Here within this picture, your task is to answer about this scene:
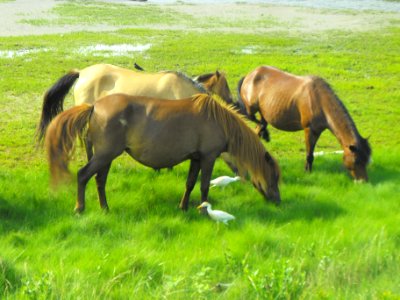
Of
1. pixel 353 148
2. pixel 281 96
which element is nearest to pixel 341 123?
pixel 353 148

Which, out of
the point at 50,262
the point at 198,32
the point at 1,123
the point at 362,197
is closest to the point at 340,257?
the point at 362,197

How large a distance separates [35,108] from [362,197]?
27.3 feet

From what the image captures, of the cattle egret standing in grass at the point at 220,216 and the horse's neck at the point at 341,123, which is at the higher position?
the horse's neck at the point at 341,123

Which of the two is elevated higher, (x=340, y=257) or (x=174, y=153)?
(x=174, y=153)

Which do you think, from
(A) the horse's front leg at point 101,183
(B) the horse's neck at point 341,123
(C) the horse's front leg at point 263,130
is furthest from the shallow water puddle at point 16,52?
(A) the horse's front leg at point 101,183

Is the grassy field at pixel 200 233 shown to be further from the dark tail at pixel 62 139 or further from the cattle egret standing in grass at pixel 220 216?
the dark tail at pixel 62 139

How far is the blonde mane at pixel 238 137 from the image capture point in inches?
262

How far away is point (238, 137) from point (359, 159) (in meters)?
2.26

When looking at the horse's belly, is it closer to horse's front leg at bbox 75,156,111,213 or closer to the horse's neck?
the horse's neck

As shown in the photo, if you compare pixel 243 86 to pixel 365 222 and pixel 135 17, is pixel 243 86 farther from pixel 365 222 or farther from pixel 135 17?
pixel 135 17

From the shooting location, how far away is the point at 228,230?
6.06 metres

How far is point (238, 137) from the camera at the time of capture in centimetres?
674

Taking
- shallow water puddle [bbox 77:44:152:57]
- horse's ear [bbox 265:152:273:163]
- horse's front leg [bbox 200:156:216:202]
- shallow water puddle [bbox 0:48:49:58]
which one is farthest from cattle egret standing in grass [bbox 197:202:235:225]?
shallow water puddle [bbox 0:48:49:58]

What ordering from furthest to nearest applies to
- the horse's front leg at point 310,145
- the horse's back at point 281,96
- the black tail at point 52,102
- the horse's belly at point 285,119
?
the horse's belly at point 285,119 < the horse's back at point 281,96 < the horse's front leg at point 310,145 < the black tail at point 52,102
